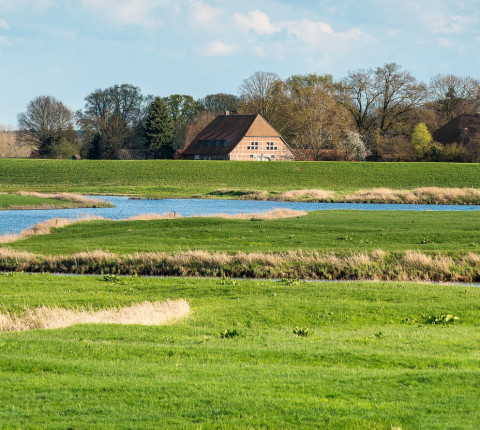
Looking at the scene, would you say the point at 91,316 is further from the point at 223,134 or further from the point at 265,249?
the point at 223,134

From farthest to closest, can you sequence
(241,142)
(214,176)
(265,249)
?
(241,142) < (214,176) < (265,249)

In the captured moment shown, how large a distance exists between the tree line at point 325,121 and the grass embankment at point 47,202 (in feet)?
167

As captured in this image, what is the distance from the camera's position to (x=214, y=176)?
10350cm

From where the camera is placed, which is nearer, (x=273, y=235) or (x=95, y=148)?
(x=273, y=235)

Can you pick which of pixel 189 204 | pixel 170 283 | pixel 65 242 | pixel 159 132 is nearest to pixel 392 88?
pixel 159 132

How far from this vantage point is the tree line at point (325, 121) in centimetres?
11944

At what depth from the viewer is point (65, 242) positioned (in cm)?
3931

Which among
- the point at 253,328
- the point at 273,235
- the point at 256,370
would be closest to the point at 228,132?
the point at 273,235

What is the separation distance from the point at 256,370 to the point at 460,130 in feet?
366

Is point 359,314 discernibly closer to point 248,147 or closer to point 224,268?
point 224,268

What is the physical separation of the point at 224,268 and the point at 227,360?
1817 cm

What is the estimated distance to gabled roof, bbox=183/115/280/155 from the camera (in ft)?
405

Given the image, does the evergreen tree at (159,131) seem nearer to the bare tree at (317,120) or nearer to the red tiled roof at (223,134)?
the red tiled roof at (223,134)

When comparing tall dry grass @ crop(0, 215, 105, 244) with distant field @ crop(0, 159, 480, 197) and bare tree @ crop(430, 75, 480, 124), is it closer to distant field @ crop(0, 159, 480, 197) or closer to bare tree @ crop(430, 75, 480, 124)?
distant field @ crop(0, 159, 480, 197)
